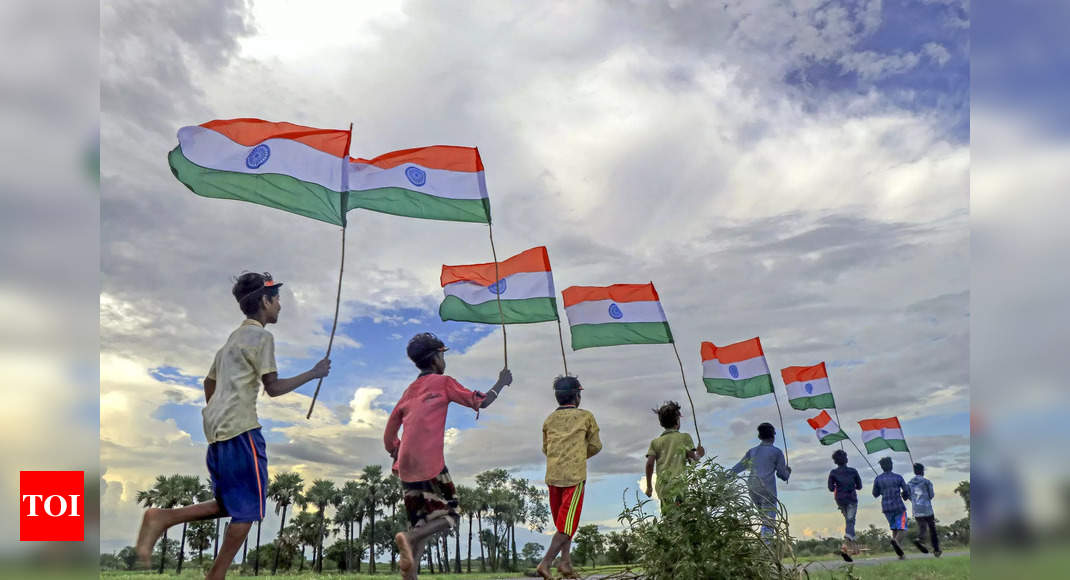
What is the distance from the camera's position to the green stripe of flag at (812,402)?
17406 millimetres

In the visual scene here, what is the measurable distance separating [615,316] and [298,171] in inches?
235

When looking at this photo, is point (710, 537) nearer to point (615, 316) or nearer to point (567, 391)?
point (567, 391)

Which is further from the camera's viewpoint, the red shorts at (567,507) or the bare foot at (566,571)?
the red shorts at (567,507)

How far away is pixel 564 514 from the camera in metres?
8.12

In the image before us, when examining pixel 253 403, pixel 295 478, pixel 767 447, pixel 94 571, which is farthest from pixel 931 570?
pixel 295 478

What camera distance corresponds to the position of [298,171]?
752 cm

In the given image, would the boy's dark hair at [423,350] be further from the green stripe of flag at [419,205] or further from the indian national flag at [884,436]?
the indian national flag at [884,436]

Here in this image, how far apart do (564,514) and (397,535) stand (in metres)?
2.48

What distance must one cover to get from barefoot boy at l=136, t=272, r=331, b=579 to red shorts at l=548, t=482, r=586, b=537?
3318 millimetres

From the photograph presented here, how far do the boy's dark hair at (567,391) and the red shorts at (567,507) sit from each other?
2.90ft

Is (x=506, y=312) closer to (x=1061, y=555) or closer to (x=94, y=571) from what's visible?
(x=94, y=571)

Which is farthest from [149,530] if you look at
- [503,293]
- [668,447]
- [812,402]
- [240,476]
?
[812,402]

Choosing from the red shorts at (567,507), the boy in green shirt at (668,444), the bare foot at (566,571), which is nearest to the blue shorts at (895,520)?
the boy in green shirt at (668,444)

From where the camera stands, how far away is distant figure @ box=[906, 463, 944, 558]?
14445mm
